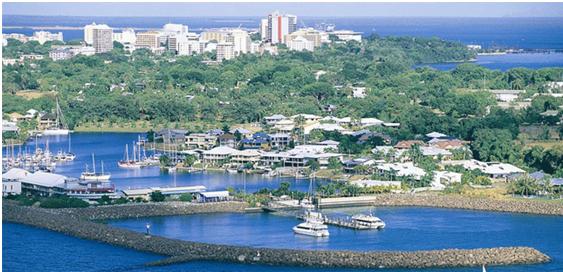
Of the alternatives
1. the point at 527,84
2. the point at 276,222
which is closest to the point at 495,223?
the point at 276,222

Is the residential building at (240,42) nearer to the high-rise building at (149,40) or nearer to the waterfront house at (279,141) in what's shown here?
the high-rise building at (149,40)

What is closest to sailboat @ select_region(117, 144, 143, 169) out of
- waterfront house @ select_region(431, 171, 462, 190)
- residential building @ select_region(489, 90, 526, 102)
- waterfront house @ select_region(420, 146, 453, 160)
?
waterfront house @ select_region(420, 146, 453, 160)

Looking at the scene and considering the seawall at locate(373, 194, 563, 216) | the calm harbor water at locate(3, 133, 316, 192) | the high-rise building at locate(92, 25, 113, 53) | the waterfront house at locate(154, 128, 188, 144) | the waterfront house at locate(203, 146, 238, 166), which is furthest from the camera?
the high-rise building at locate(92, 25, 113, 53)

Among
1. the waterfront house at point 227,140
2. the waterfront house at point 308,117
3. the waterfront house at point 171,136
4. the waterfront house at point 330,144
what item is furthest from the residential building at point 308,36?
the waterfront house at point 330,144

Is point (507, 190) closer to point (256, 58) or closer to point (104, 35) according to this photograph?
point (256, 58)

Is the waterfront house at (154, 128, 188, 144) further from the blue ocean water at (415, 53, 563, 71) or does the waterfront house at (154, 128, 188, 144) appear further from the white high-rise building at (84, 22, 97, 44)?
the white high-rise building at (84, 22, 97, 44)

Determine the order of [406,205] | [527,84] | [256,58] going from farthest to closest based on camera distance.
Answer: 1. [256,58]
2. [527,84]
3. [406,205]
